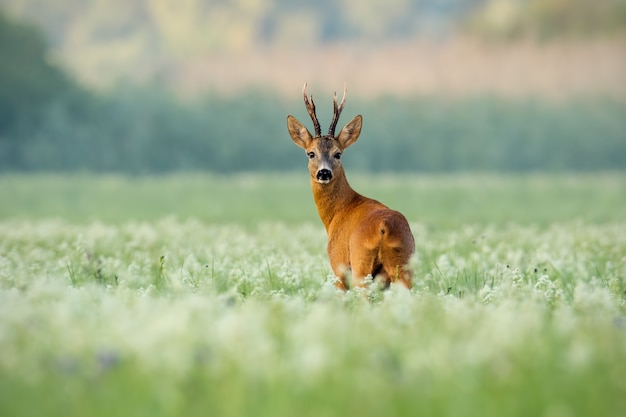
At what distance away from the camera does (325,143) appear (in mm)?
→ 11195

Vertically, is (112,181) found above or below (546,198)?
above

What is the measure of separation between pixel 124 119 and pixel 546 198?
25553 millimetres

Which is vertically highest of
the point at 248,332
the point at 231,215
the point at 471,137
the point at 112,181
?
the point at 471,137

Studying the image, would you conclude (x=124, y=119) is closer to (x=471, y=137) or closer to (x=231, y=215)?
(x=471, y=137)

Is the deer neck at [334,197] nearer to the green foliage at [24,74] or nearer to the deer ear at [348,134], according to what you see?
the deer ear at [348,134]

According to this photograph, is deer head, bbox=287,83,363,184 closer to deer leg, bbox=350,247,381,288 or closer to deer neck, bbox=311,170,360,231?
deer neck, bbox=311,170,360,231

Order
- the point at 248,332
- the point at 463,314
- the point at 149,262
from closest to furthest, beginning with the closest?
the point at 248,332
the point at 463,314
the point at 149,262

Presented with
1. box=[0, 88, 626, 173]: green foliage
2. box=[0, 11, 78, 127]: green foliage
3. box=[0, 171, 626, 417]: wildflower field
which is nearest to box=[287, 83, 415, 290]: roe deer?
box=[0, 171, 626, 417]: wildflower field

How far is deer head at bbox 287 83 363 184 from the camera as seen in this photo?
11.1 meters

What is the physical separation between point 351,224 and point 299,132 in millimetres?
1610

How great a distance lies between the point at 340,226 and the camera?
10.8 metres

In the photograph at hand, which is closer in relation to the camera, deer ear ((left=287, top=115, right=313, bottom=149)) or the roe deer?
the roe deer

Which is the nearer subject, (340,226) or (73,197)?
(340,226)

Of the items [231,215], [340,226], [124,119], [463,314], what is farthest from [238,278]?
[124,119]
